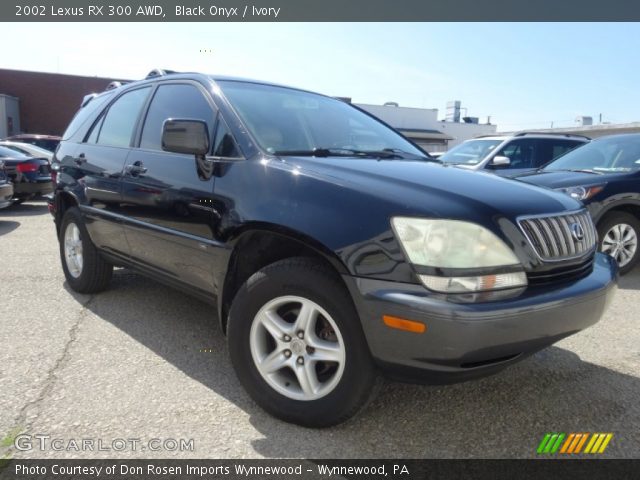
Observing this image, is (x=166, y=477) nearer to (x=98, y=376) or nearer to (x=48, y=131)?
(x=98, y=376)

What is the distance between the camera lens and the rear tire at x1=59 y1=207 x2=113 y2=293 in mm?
4234

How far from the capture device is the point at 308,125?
10.5 ft

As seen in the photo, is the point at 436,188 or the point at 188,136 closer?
the point at 436,188

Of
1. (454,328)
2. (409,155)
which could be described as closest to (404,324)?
(454,328)

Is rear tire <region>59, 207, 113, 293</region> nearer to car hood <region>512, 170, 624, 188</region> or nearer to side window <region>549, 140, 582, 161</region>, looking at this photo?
car hood <region>512, 170, 624, 188</region>

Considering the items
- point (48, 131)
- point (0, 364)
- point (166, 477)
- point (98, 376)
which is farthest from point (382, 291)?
point (48, 131)

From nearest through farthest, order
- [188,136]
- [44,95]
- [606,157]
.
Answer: [188,136] → [606,157] → [44,95]

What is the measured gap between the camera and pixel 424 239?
2021 mm

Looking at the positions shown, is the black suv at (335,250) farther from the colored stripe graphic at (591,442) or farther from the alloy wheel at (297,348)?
the colored stripe graphic at (591,442)

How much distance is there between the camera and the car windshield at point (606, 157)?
579 cm

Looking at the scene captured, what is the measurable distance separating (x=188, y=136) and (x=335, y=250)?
1160 millimetres

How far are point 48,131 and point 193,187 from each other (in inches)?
1167
